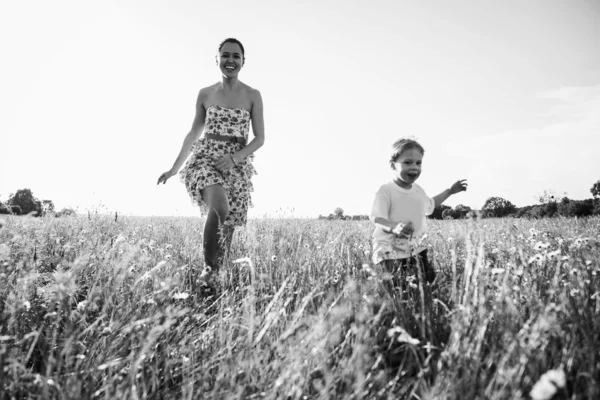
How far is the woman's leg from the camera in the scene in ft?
12.6

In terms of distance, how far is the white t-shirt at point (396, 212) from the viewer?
3.51m

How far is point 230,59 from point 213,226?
67.9 inches

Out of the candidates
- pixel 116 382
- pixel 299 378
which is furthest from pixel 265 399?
pixel 116 382

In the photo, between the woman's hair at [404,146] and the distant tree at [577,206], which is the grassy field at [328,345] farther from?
the distant tree at [577,206]

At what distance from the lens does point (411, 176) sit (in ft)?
12.1

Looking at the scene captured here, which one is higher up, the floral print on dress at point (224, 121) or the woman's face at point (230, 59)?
the woman's face at point (230, 59)

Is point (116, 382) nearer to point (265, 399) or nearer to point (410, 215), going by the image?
point (265, 399)

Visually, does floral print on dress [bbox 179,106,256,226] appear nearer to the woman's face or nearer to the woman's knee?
the woman's knee

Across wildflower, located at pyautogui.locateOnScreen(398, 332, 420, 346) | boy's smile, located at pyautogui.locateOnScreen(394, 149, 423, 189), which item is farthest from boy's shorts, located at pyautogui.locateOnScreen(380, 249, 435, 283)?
wildflower, located at pyautogui.locateOnScreen(398, 332, 420, 346)

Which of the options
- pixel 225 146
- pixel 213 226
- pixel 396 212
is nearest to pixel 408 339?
pixel 396 212

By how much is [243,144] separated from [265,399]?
3.24 metres

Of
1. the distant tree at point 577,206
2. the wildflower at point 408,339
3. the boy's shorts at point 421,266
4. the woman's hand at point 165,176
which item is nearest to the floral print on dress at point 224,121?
the woman's hand at point 165,176

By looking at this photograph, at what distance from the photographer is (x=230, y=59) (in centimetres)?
425

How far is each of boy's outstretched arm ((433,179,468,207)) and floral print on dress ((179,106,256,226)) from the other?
6.57 ft
